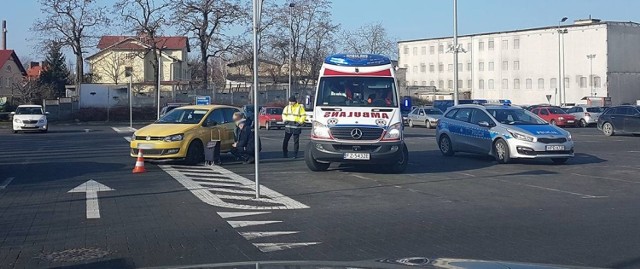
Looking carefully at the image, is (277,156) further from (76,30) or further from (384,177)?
(76,30)

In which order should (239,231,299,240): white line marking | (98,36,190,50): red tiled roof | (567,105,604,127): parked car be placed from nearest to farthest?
1. (239,231,299,240): white line marking
2. (567,105,604,127): parked car
3. (98,36,190,50): red tiled roof

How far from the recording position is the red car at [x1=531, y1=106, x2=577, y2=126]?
165 ft

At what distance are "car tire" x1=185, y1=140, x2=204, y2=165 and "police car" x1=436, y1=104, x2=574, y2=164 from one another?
7.30 m

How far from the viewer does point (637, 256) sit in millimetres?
8438

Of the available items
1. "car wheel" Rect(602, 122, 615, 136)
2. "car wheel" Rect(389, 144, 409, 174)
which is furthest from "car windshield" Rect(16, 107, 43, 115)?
"car wheel" Rect(389, 144, 409, 174)

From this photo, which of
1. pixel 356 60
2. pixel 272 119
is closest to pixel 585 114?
pixel 272 119

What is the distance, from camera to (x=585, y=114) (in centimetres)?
5250

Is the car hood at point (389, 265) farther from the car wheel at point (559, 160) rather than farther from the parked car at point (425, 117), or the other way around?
the parked car at point (425, 117)

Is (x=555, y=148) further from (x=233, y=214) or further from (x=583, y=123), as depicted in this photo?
(x=583, y=123)

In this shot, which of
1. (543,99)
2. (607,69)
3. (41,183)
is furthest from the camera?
(543,99)

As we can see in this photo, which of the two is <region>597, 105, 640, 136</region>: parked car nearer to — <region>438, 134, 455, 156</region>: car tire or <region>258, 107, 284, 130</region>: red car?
<region>438, 134, 455, 156</region>: car tire

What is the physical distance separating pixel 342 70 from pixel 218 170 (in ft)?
12.5

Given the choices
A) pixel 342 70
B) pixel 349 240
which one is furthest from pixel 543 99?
pixel 349 240

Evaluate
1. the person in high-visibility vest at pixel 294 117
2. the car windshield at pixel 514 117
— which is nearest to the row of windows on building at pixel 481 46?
the car windshield at pixel 514 117
